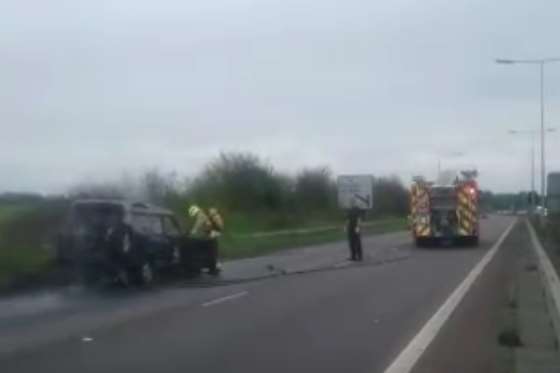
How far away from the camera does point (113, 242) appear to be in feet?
85.2

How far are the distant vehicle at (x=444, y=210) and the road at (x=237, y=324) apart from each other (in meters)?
19.4

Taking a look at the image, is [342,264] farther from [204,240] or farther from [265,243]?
[265,243]

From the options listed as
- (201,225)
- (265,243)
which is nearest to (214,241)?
(201,225)

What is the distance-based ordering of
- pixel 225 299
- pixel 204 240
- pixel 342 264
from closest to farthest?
pixel 225 299, pixel 204 240, pixel 342 264

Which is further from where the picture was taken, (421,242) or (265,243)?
(265,243)

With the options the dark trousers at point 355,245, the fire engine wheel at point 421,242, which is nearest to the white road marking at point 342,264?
the dark trousers at point 355,245

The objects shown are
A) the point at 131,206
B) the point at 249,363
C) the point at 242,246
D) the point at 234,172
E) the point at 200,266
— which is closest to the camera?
the point at 249,363

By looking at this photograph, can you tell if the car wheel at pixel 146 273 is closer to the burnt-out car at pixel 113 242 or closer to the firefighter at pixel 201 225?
the burnt-out car at pixel 113 242

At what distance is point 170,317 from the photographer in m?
19.3

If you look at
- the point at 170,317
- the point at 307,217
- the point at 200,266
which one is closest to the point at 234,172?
the point at 307,217

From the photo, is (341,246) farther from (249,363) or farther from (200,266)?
(249,363)

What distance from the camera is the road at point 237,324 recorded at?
1391 cm

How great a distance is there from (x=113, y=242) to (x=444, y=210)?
2744cm

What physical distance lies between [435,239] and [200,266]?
23552mm
